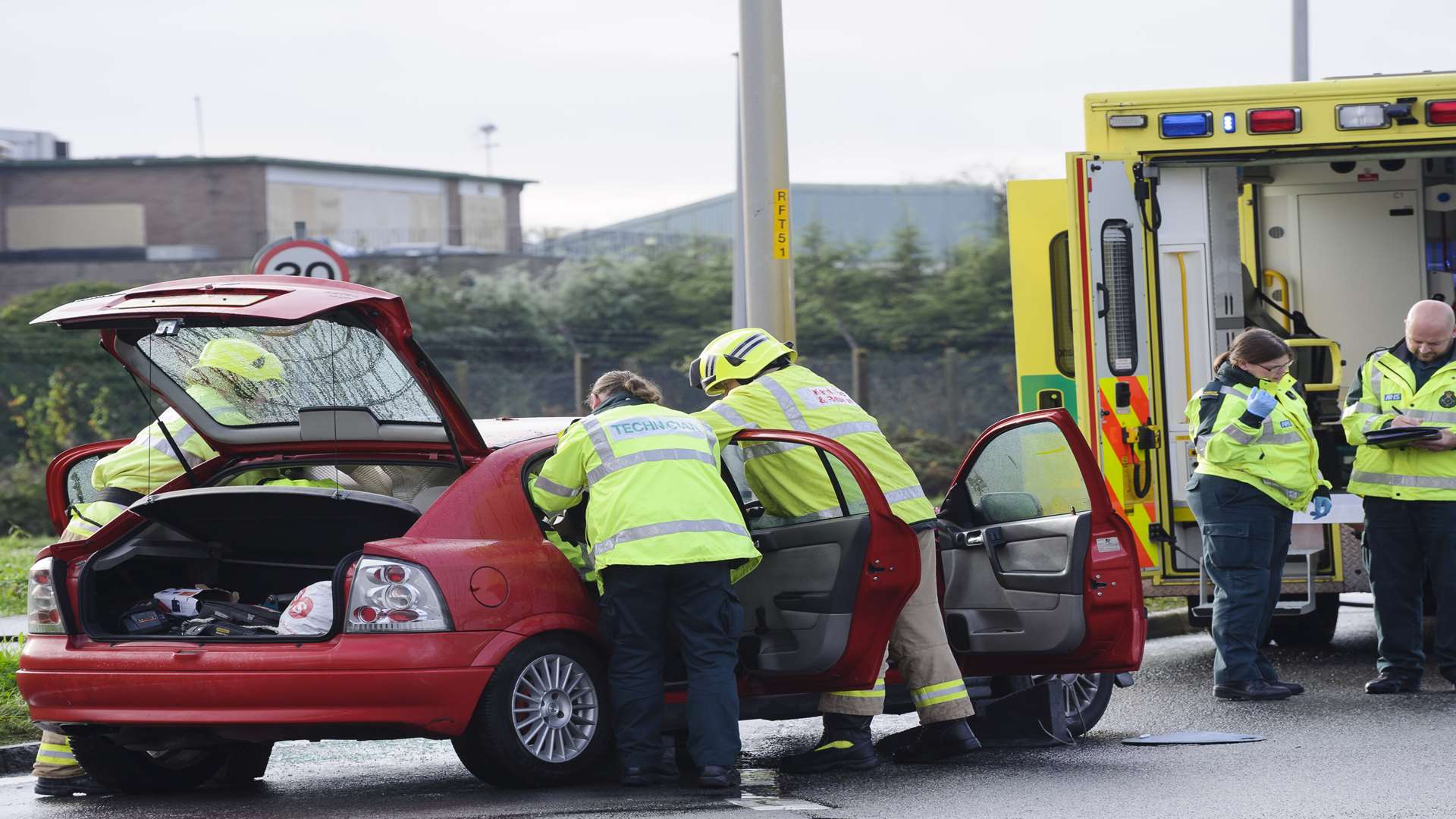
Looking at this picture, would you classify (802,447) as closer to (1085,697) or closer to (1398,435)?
(1085,697)

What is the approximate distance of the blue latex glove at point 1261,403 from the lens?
7973mm

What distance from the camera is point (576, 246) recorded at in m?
44.7

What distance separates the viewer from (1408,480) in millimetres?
8273

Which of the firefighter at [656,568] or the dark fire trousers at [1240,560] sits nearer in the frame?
the firefighter at [656,568]

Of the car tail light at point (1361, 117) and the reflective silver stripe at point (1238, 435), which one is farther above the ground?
the car tail light at point (1361, 117)

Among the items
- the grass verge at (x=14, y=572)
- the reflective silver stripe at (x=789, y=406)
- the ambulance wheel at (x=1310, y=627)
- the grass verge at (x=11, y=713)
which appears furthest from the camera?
the grass verge at (x=14, y=572)

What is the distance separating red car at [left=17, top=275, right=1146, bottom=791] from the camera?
587cm

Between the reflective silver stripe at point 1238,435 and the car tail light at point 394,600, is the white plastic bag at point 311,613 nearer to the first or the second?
the car tail light at point 394,600

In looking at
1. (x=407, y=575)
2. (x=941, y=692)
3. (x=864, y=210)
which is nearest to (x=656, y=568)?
(x=407, y=575)

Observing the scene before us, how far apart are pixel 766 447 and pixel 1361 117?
363 centimetres

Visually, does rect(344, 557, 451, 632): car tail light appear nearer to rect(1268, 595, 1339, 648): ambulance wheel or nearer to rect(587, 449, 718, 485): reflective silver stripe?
rect(587, 449, 718, 485): reflective silver stripe

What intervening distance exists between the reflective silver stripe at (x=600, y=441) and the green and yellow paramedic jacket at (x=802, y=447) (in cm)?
45

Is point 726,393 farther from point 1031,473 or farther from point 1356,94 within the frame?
point 1356,94

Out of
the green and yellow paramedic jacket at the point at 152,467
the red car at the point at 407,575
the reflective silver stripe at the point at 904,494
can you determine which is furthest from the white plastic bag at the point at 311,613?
the reflective silver stripe at the point at 904,494
